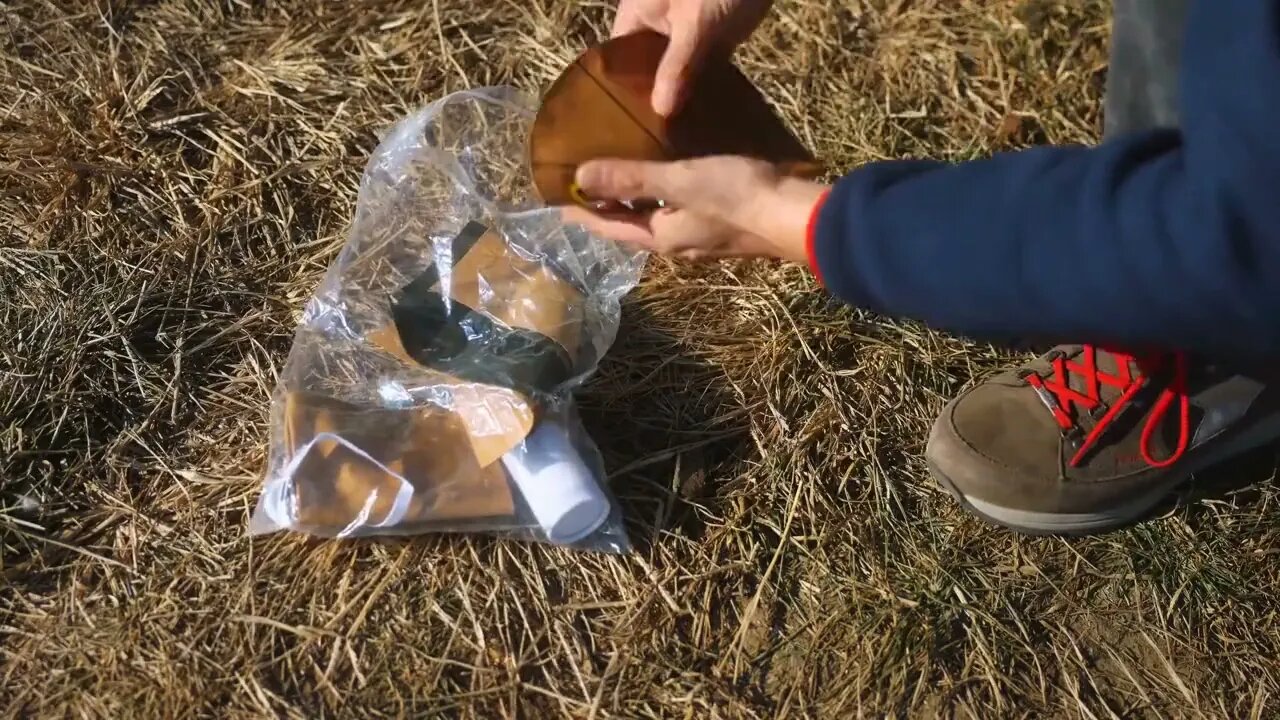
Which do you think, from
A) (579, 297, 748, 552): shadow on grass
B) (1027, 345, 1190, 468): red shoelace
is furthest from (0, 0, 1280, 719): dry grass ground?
(1027, 345, 1190, 468): red shoelace

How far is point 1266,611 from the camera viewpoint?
125 cm

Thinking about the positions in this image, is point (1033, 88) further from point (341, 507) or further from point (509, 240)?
point (341, 507)

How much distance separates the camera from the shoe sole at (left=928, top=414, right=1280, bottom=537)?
49.2 inches

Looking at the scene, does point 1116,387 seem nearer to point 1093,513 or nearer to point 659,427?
point 1093,513

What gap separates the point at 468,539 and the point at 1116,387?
778 millimetres

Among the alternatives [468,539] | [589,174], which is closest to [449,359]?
[468,539]

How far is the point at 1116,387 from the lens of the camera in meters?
1.23

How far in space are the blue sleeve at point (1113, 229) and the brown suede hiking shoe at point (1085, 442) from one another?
28 centimetres

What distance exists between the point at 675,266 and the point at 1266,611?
84 cm

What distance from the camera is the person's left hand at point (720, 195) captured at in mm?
978

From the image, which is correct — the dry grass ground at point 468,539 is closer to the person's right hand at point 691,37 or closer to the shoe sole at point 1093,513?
the shoe sole at point 1093,513

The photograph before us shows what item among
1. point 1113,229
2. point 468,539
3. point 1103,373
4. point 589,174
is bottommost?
point 468,539

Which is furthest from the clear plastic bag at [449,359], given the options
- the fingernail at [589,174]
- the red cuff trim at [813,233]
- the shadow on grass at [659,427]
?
the red cuff trim at [813,233]

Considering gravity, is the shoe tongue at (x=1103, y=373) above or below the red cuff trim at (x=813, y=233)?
below
